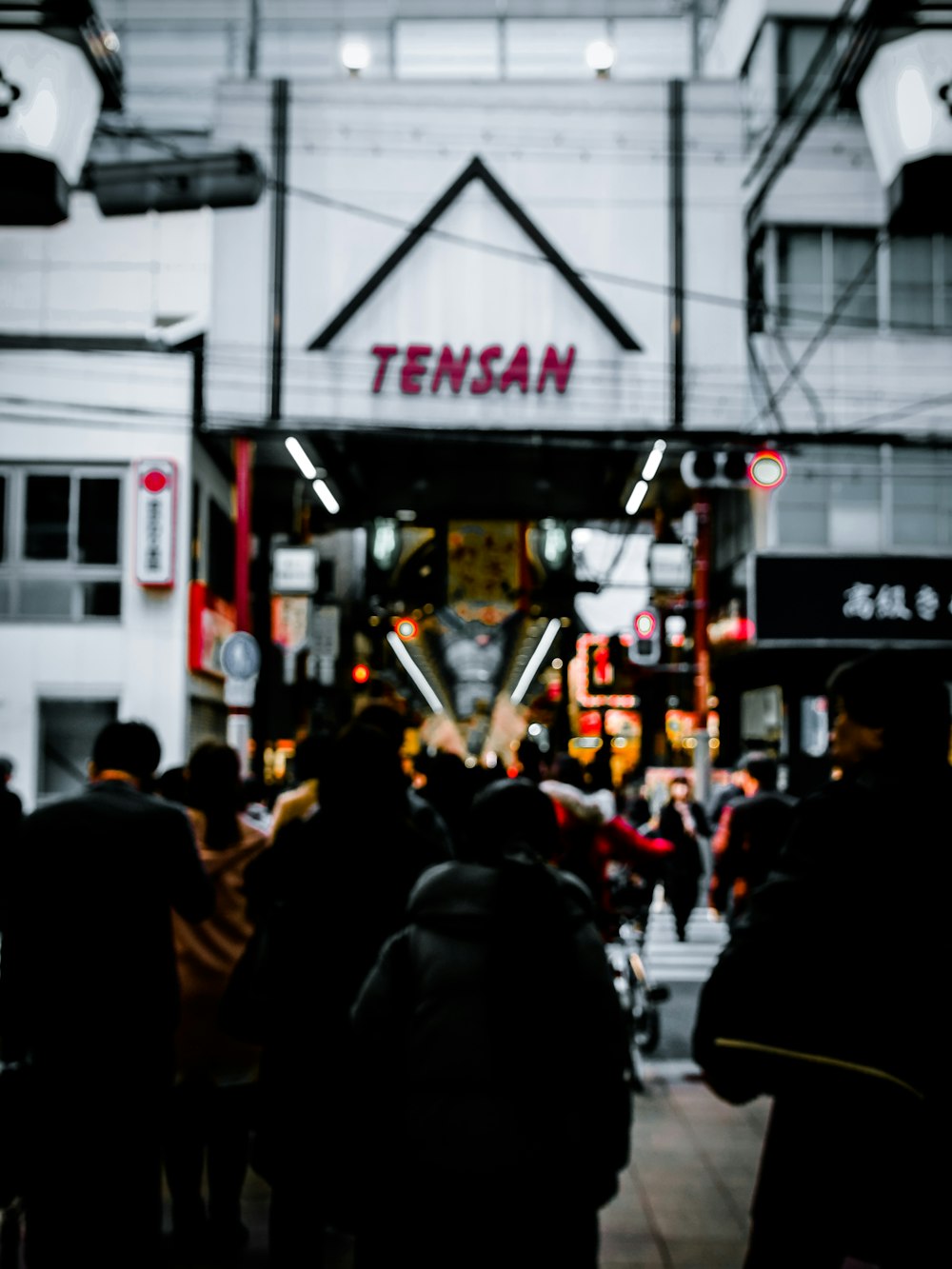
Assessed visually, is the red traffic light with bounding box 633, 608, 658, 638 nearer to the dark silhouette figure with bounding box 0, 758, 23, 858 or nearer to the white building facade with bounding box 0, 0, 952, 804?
the white building facade with bounding box 0, 0, 952, 804

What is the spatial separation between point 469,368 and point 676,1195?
58.4 ft

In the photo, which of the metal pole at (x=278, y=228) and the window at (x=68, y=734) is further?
the metal pole at (x=278, y=228)

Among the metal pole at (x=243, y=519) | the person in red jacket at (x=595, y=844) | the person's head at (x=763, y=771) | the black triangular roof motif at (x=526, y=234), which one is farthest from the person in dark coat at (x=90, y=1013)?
the black triangular roof motif at (x=526, y=234)

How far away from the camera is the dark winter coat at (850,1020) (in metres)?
2.74

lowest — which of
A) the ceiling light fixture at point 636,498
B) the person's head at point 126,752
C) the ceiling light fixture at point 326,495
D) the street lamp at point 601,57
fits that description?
the person's head at point 126,752

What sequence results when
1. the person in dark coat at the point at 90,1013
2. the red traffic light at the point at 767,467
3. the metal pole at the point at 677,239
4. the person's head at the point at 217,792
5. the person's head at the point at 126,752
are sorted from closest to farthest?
the person in dark coat at the point at 90,1013, the person's head at the point at 126,752, the person's head at the point at 217,792, the red traffic light at the point at 767,467, the metal pole at the point at 677,239

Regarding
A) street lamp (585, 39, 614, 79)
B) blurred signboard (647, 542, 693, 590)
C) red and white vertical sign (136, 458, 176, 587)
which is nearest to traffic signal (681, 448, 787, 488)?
blurred signboard (647, 542, 693, 590)

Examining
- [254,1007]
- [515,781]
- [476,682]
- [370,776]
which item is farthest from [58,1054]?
[476,682]

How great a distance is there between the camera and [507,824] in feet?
11.0

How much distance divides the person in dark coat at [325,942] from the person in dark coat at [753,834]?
3.84m

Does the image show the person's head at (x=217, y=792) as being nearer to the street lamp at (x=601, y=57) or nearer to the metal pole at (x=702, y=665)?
the metal pole at (x=702, y=665)

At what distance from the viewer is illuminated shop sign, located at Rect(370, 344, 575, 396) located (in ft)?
72.9

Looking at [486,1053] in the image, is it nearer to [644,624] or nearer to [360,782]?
[360,782]

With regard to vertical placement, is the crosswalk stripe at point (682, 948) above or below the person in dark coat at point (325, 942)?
below
